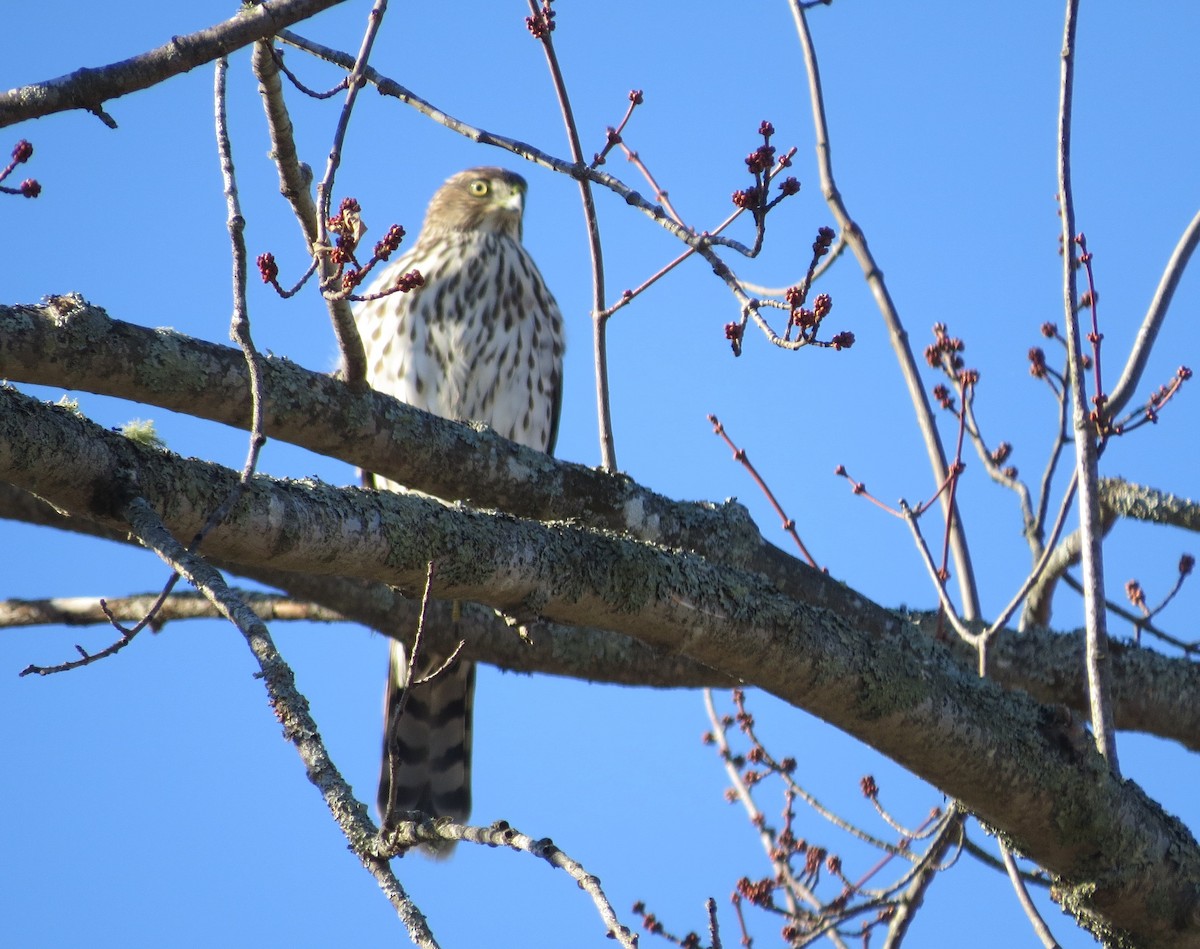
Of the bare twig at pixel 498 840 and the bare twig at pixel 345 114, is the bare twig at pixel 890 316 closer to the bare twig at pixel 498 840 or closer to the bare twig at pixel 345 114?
the bare twig at pixel 345 114

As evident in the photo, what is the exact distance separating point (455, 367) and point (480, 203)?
3.88 ft

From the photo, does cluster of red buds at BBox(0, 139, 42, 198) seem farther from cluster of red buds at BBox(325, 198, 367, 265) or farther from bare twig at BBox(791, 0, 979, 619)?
bare twig at BBox(791, 0, 979, 619)

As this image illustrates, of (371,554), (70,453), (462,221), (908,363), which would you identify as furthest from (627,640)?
(462,221)

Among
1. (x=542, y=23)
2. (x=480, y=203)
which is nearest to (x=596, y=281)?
(x=542, y=23)

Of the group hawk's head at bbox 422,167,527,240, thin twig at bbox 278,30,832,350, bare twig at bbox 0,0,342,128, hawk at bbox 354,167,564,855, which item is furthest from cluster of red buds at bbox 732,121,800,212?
hawk's head at bbox 422,167,527,240

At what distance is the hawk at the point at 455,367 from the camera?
612 cm

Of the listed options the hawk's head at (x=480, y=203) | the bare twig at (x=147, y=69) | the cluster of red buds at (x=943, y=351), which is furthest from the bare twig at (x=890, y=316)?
the hawk's head at (x=480, y=203)

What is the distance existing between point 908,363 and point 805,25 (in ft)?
3.17

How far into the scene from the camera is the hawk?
6121 millimetres

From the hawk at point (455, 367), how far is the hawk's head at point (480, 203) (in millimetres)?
228

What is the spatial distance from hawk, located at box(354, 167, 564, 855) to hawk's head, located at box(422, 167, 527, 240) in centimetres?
23

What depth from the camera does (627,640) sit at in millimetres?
4141

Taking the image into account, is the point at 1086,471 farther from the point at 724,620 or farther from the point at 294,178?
the point at 294,178

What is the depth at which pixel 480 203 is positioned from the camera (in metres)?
7.01
